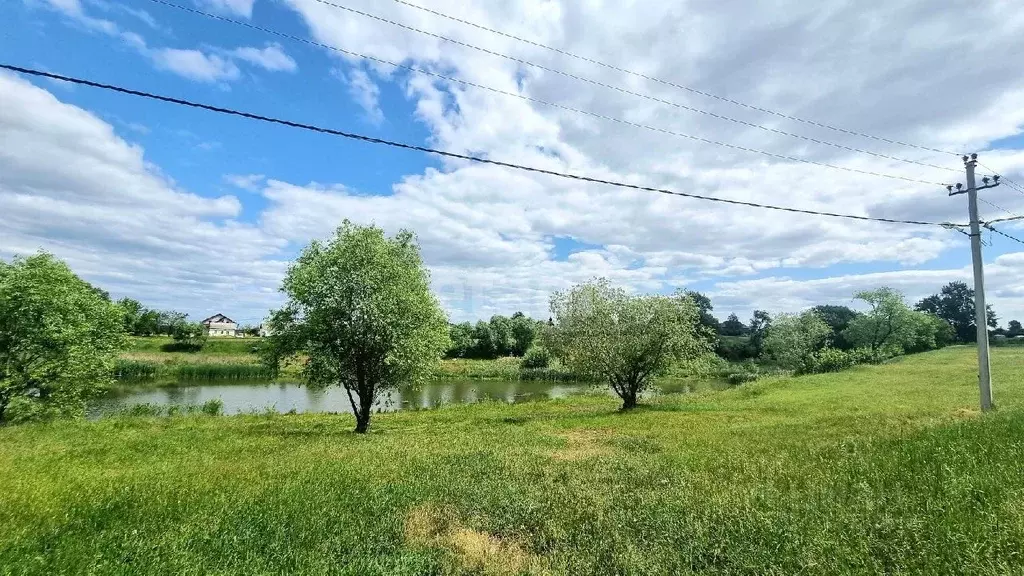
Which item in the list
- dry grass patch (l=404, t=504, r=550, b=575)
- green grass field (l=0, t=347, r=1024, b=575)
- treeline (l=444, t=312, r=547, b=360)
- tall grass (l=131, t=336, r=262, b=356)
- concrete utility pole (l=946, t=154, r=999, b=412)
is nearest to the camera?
green grass field (l=0, t=347, r=1024, b=575)

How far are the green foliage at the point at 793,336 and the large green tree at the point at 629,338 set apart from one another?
5676 cm

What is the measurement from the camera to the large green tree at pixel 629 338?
31.4 meters

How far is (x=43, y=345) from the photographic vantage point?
92.4 ft

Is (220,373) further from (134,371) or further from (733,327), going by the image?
(733,327)

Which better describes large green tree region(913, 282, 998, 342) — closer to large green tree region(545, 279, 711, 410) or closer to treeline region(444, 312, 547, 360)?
treeline region(444, 312, 547, 360)

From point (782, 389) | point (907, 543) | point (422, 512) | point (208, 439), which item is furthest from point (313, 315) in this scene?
point (782, 389)

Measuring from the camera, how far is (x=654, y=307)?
3203cm

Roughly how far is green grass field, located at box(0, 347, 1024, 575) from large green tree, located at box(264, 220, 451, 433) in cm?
592

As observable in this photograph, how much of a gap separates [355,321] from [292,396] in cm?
3228

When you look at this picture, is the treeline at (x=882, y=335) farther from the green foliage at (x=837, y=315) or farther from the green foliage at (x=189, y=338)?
the green foliage at (x=189, y=338)

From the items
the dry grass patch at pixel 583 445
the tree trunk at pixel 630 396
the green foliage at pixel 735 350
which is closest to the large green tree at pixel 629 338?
the tree trunk at pixel 630 396

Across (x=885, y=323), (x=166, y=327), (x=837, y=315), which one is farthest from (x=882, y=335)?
(x=166, y=327)

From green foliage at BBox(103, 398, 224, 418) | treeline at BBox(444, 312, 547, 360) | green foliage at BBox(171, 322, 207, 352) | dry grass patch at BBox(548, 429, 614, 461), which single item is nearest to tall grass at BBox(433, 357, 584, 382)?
treeline at BBox(444, 312, 547, 360)

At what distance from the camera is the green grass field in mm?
6656
